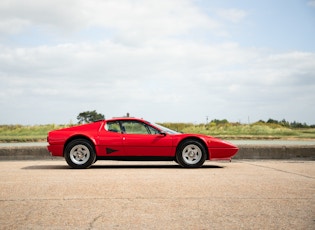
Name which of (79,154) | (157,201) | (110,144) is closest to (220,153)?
(110,144)

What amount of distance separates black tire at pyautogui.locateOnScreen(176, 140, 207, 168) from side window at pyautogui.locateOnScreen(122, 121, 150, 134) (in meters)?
0.92

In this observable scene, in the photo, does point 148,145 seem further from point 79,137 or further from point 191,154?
point 79,137

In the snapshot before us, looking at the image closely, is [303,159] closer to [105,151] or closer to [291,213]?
[105,151]

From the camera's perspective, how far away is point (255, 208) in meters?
5.09

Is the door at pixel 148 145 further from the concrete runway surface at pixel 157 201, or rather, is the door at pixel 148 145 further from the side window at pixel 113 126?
the concrete runway surface at pixel 157 201

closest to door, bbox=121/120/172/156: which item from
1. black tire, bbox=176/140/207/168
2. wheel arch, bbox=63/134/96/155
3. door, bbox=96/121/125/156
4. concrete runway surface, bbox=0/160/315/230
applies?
door, bbox=96/121/125/156

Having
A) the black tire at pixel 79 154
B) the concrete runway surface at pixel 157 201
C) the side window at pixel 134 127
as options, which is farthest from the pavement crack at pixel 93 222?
the side window at pixel 134 127

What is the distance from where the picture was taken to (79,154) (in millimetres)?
10211

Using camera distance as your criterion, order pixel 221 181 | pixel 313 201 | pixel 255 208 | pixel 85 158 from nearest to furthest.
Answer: pixel 255 208, pixel 313 201, pixel 221 181, pixel 85 158

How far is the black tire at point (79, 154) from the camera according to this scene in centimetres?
1013

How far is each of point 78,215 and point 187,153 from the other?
572 cm

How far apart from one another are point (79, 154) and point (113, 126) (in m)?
1.02

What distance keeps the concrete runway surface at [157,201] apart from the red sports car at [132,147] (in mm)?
1715

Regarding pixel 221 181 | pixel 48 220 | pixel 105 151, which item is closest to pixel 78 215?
pixel 48 220
